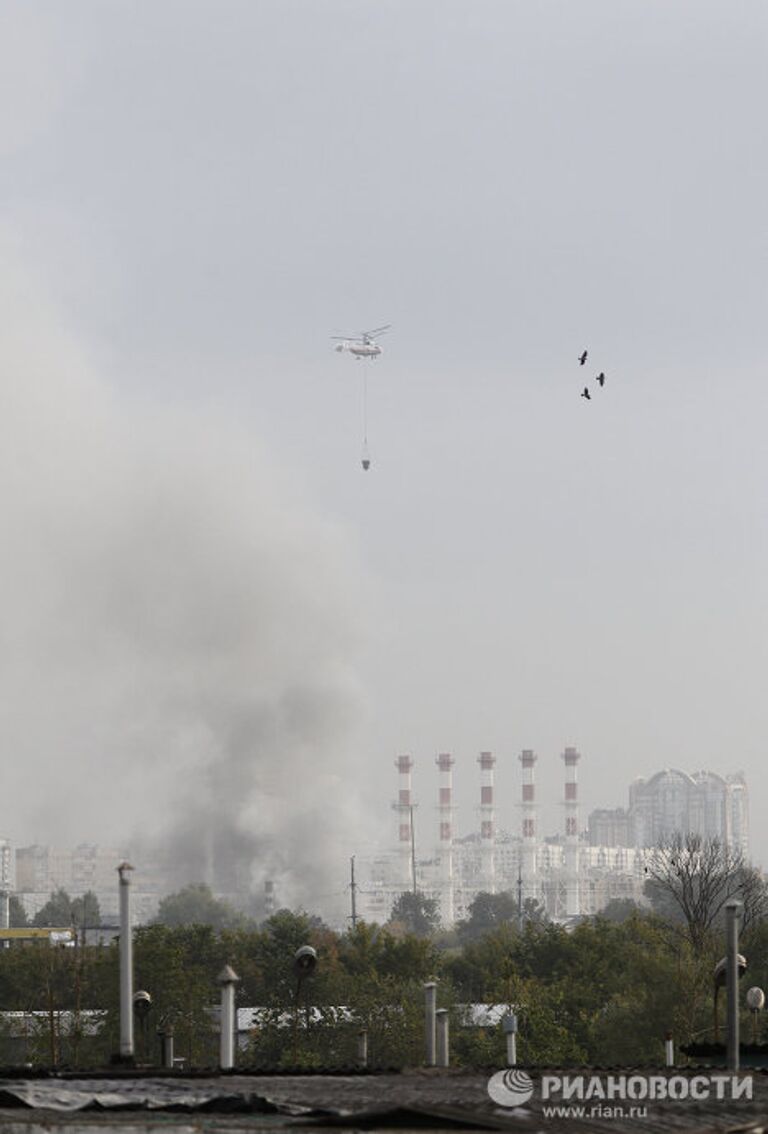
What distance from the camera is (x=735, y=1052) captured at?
2303 cm

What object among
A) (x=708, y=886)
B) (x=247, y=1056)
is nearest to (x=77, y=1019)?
(x=247, y=1056)

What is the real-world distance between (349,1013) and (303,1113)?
63723 millimetres

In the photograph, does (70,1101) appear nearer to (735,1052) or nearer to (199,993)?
(735,1052)

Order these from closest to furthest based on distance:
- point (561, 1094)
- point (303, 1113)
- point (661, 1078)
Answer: point (303, 1113)
point (561, 1094)
point (661, 1078)

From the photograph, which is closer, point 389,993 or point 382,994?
point 382,994

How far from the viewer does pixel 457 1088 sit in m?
19.6

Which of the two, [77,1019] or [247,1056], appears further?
[247,1056]

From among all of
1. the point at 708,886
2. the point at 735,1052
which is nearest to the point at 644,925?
the point at 708,886

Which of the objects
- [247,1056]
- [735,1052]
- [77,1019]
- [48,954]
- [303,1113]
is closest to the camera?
[303,1113]

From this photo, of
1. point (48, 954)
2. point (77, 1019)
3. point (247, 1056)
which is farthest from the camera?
point (48, 954)

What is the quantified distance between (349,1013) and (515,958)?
17642 mm

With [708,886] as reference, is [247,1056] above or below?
below

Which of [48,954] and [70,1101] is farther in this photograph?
[48,954]

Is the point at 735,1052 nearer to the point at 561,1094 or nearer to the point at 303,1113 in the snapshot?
the point at 561,1094
